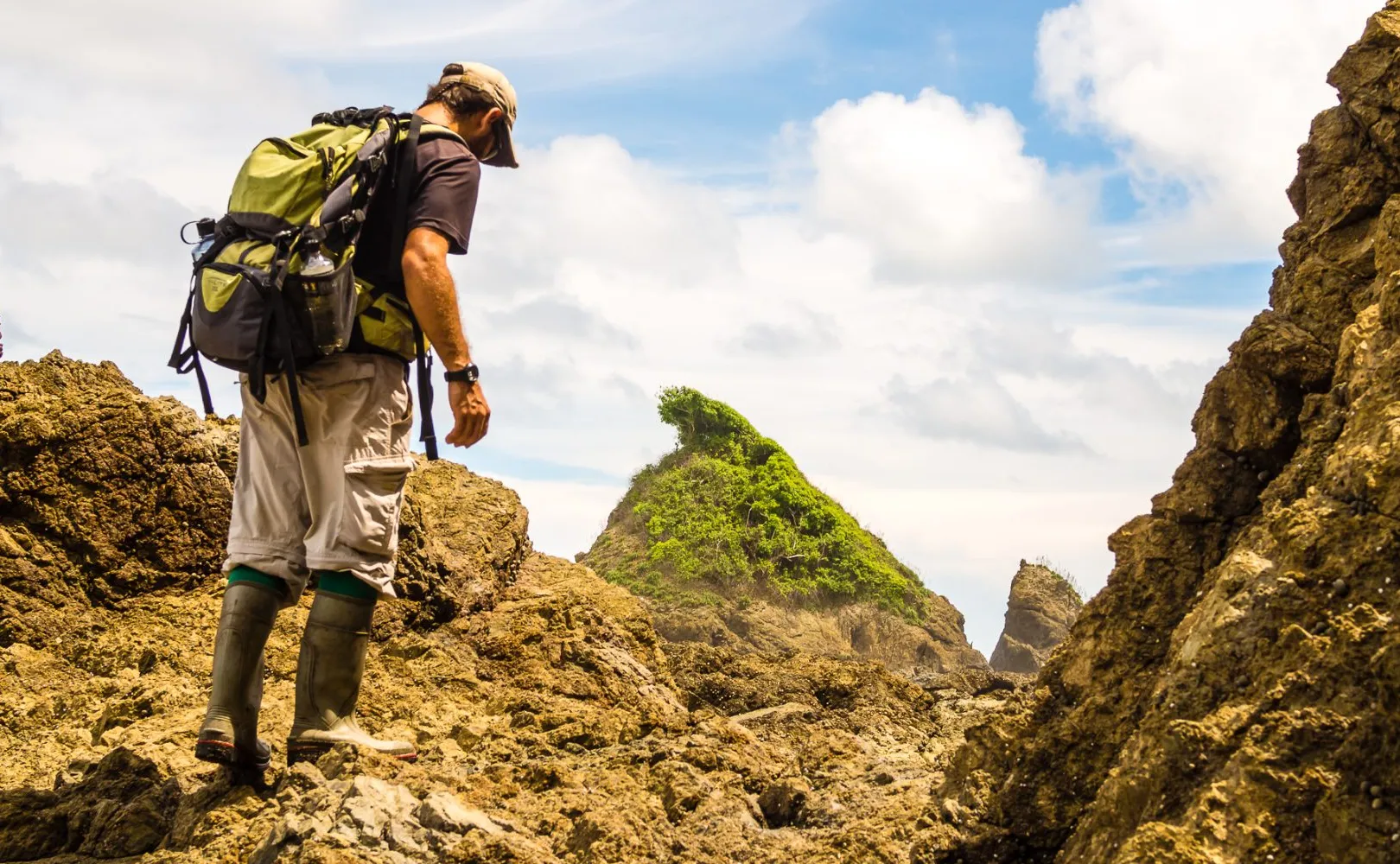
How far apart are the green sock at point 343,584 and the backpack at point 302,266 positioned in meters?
0.48

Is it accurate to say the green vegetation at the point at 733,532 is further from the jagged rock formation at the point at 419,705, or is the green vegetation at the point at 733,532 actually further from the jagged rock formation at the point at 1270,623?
the jagged rock formation at the point at 1270,623

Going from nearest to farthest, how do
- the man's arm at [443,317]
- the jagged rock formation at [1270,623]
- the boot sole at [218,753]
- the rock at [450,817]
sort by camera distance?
1. the jagged rock formation at [1270,623]
2. the rock at [450,817]
3. the boot sole at [218,753]
4. the man's arm at [443,317]

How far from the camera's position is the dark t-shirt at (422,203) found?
4961 millimetres

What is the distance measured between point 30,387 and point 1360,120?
18.4 feet

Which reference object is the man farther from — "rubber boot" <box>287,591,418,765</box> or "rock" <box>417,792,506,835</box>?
"rock" <box>417,792,506,835</box>

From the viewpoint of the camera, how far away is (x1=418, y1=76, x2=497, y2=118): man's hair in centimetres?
538

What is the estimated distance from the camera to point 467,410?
16.0 ft

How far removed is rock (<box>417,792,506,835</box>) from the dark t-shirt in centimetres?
193

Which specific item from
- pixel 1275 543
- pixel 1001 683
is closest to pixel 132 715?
pixel 1275 543

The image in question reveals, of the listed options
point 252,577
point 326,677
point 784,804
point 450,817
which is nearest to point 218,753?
point 326,677

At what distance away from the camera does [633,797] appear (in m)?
4.78

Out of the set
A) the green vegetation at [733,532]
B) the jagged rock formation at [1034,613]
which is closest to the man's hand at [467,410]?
the green vegetation at [733,532]

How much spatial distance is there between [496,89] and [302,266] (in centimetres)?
117

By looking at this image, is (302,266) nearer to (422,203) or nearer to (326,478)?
(422,203)
